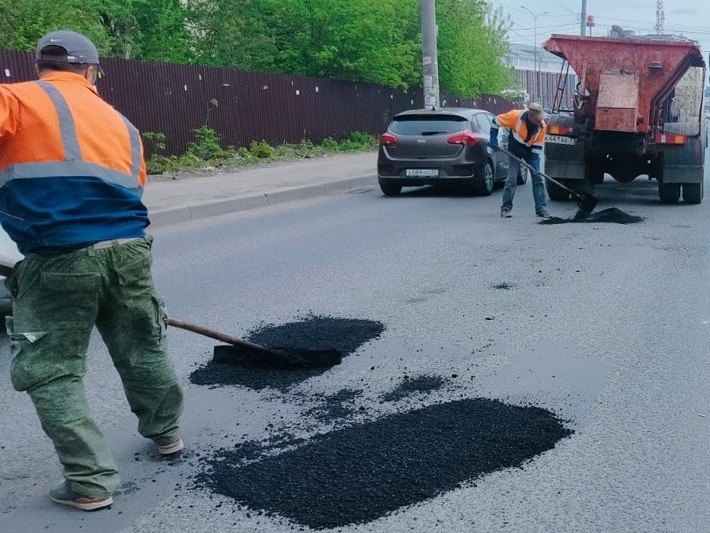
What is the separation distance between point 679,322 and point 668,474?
Answer: 9.07 ft

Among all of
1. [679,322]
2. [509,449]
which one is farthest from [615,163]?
[509,449]

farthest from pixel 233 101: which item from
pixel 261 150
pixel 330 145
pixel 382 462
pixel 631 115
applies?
pixel 382 462

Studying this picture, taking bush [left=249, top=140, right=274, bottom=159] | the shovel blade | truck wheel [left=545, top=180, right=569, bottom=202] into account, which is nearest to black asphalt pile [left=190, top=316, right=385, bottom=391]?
the shovel blade

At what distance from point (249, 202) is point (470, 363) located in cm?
904

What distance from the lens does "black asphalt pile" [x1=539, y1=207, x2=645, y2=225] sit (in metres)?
11.5

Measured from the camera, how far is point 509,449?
3998 millimetres

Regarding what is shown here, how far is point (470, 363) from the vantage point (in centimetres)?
539

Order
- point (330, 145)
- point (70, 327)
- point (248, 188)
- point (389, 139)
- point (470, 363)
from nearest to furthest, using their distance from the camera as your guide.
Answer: point (70, 327), point (470, 363), point (389, 139), point (248, 188), point (330, 145)

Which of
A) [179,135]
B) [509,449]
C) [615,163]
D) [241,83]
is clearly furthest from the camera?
[241,83]

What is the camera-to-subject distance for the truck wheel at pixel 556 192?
1372cm

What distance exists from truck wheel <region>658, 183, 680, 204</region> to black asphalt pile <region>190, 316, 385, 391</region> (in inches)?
327

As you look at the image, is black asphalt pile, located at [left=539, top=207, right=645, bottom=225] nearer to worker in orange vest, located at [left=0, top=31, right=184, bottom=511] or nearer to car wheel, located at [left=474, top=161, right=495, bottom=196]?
car wheel, located at [left=474, top=161, right=495, bottom=196]

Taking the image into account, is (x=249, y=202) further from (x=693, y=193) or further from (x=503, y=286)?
(x=503, y=286)

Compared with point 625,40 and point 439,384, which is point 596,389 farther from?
point 625,40
